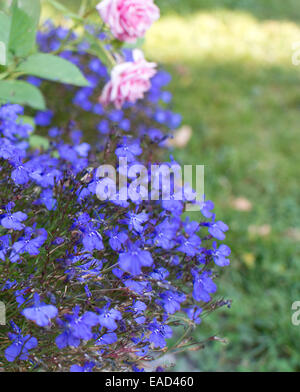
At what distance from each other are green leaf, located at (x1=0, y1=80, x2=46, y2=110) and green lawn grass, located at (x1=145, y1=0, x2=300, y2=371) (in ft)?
4.33

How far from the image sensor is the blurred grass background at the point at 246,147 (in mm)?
2199

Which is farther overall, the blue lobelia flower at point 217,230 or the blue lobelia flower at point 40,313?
the blue lobelia flower at point 217,230

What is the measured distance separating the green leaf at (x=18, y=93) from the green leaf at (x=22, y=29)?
164 mm

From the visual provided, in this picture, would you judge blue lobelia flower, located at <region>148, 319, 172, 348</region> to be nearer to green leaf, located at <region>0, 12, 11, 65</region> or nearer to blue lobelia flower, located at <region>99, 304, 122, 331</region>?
blue lobelia flower, located at <region>99, 304, 122, 331</region>

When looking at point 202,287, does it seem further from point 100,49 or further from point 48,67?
point 100,49

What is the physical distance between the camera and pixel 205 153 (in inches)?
132

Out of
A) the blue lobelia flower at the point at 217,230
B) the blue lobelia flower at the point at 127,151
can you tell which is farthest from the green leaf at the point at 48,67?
the blue lobelia flower at the point at 217,230

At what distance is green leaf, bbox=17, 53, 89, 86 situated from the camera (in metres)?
1.51

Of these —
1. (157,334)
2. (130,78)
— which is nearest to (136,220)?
(157,334)

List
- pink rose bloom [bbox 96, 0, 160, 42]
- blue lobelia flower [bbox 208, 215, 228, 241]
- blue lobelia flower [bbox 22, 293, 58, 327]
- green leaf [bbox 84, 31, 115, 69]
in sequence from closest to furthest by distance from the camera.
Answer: blue lobelia flower [bbox 22, 293, 58, 327], blue lobelia flower [bbox 208, 215, 228, 241], pink rose bloom [bbox 96, 0, 160, 42], green leaf [bbox 84, 31, 115, 69]

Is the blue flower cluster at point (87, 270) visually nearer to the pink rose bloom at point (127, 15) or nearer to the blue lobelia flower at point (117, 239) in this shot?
the blue lobelia flower at point (117, 239)

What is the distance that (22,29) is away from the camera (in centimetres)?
138

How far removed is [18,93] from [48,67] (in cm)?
22

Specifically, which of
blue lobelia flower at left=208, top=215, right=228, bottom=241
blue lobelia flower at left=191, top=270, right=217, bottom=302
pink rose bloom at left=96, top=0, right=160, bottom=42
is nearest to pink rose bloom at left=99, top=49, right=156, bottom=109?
pink rose bloom at left=96, top=0, right=160, bottom=42
